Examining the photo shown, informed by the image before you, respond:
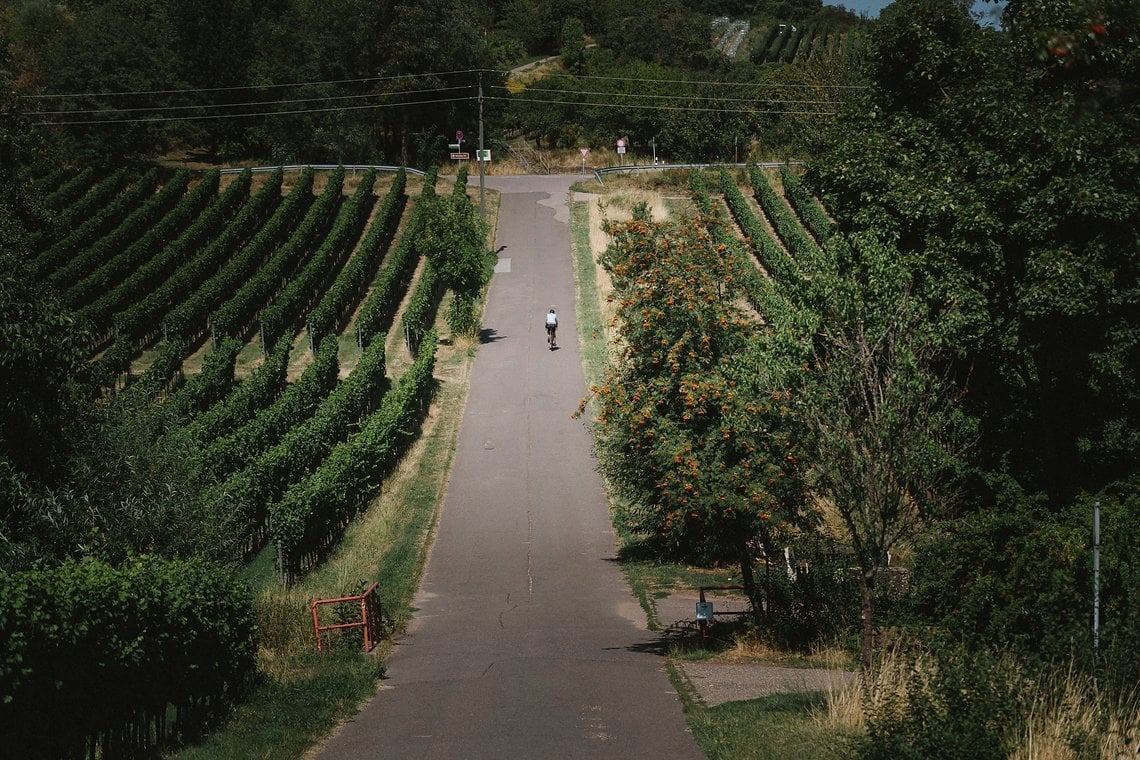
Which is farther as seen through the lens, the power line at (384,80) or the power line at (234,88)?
the power line at (384,80)

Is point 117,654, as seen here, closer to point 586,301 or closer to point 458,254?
point 458,254

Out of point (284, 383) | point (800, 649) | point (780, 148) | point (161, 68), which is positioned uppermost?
point (161, 68)

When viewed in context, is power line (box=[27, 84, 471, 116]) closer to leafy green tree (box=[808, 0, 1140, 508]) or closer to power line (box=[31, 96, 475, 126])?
power line (box=[31, 96, 475, 126])

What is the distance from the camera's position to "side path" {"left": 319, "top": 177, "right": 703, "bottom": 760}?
14.1 metres

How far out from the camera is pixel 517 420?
36719mm

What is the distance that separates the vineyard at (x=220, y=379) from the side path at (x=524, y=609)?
223cm

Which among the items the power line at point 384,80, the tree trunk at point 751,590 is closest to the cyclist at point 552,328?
the tree trunk at point 751,590

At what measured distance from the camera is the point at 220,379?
39281 mm

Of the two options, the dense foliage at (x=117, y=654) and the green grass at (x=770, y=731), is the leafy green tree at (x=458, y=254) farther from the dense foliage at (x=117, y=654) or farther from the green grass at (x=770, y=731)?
the green grass at (x=770, y=731)

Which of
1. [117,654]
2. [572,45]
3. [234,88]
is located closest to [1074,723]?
[117,654]

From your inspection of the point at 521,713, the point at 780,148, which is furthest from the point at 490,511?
the point at 780,148

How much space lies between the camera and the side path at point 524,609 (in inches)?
555

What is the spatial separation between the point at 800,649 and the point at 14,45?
85209 mm

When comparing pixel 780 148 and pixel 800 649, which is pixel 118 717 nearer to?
pixel 800 649
